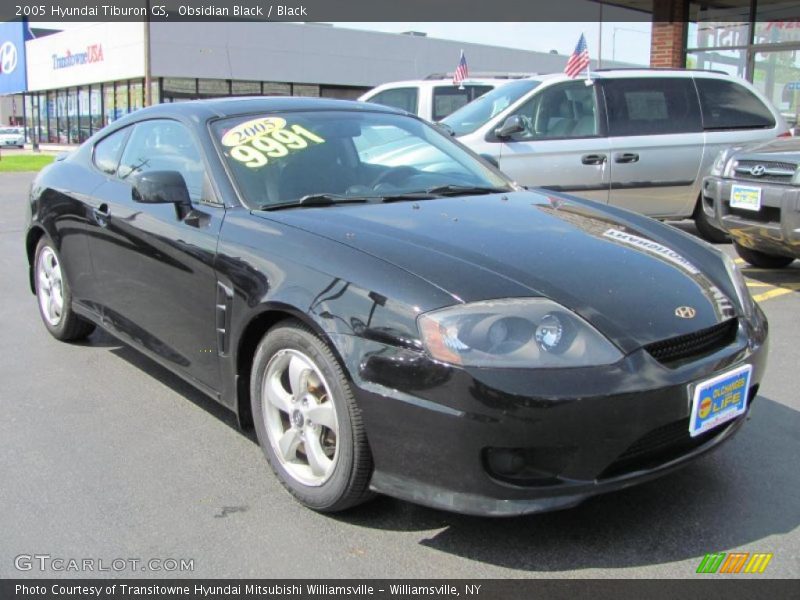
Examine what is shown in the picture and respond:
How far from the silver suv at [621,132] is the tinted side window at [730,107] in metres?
0.01

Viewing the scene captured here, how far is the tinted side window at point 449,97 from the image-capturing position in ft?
36.5

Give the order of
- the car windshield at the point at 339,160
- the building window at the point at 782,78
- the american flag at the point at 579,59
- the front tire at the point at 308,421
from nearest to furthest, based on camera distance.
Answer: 1. the front tire at the point at 308,421
2. the car windshield at the point at 339,160
3. the american flag at the point at 579,59
4. the building window at the point at 782,78

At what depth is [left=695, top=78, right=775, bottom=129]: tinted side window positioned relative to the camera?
831 centimetres

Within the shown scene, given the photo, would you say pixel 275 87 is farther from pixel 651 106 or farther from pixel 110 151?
pixel 110 151

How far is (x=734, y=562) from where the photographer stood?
2508 millimetres

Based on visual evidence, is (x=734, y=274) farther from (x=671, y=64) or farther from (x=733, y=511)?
(x=671, y=64)

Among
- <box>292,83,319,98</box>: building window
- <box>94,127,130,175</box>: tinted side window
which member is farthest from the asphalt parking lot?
<box>292,83,319,98</box>: building window

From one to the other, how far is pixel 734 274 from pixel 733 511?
96cm

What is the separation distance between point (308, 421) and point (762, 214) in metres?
4.49

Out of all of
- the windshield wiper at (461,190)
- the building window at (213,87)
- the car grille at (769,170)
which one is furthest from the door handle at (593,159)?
the building window at (213,87)

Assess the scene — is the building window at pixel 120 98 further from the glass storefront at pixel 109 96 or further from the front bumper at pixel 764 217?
the front bumper at pixel 764 217

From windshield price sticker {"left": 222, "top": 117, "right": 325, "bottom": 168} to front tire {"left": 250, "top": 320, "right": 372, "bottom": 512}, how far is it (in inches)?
38.1

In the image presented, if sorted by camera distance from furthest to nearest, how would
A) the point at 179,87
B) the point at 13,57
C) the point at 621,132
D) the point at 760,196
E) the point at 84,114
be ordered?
1. the point at 13,57
2. the point at 84,114
3. the point at 179,87
4. the point at 621,132
5. the point at 760,196

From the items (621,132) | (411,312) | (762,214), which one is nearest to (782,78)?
(621,132)
